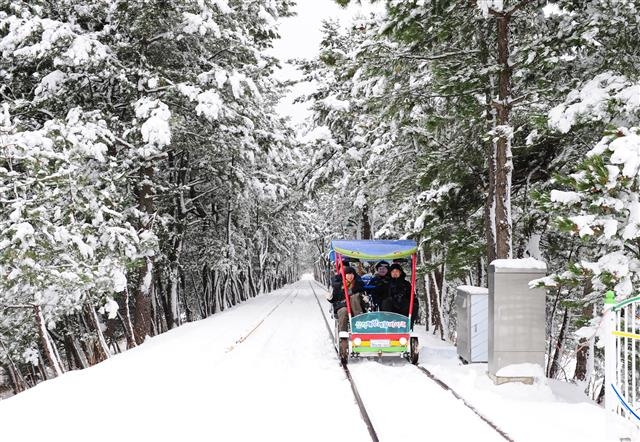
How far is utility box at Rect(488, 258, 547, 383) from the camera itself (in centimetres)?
757

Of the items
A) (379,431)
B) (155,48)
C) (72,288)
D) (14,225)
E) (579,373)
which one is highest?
(155,48)

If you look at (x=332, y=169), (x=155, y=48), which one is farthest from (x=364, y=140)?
(x=155, y=48)

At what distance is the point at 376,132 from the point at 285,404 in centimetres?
1147

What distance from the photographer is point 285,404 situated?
23.0 ft

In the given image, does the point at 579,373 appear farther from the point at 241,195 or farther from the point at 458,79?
the point at 241,195

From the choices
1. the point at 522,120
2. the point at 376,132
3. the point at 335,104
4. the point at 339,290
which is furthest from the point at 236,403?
the point at 335,104

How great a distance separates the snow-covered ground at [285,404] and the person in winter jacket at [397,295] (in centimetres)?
116

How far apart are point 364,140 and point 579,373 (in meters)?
11.0

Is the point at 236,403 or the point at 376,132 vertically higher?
the point at 376,132

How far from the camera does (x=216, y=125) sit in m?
17.3

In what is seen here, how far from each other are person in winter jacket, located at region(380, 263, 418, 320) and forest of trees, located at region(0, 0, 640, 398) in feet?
5.52

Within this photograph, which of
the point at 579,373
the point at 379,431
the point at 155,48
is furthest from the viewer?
the point at 155,48

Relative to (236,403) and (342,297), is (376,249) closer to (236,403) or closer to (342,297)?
(342,297)

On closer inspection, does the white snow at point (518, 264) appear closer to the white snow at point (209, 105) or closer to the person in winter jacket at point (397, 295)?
the person in winter jacket at point (397, 295)
